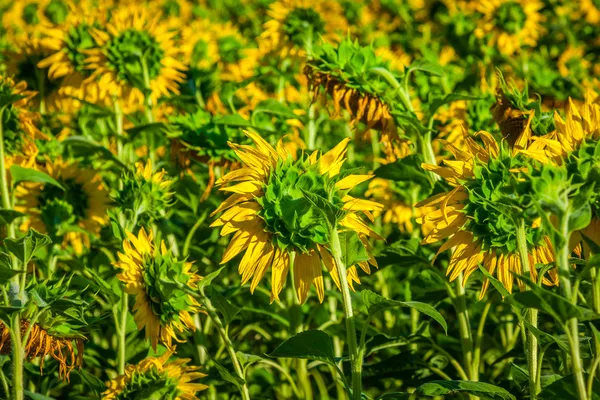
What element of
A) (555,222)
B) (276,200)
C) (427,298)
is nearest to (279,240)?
(276,200)

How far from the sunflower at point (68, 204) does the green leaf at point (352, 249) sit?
98 centimetres

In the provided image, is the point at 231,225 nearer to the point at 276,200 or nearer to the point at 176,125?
the point at 276,200

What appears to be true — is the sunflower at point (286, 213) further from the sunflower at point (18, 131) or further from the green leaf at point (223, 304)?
the sunflower at point (18, 131)

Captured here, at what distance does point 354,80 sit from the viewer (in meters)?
1.73

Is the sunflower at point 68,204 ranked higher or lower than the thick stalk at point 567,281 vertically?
lower

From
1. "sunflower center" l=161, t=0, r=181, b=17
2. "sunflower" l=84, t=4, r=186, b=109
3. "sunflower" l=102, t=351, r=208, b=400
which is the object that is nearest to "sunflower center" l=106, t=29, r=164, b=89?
"sunflower" l=84, t=4, r=186, b=109

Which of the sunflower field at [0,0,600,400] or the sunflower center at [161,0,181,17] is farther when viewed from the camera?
the sunflower center at [161,0,181,17]

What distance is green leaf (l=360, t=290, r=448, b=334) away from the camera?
1145 mm

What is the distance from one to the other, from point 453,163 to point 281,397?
108 cm

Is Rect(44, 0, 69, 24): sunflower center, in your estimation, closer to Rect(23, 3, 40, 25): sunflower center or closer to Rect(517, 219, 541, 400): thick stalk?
Rect(23, 3, 40, 25): sunflower center

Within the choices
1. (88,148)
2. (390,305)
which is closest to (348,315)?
(390,305)

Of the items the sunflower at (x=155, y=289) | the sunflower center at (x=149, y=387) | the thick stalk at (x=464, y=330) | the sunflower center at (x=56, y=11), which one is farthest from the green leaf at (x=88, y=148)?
the sunflower center at (x=56, y=11)

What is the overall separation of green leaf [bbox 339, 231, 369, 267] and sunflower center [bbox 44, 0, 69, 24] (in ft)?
11.4

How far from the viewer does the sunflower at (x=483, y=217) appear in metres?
1.23
